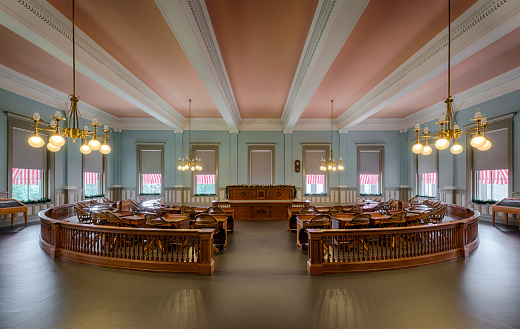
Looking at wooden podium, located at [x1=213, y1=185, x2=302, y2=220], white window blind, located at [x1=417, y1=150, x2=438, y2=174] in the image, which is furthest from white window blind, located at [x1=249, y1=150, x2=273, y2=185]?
white window blind, located at [x1=417, y1=150, x2=438, y2=174]

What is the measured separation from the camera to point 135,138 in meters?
12.8

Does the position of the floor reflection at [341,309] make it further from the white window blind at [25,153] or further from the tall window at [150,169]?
the tall window at [150,169]

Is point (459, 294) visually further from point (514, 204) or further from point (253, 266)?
point (514, 204)

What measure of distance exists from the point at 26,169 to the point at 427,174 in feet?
53.9

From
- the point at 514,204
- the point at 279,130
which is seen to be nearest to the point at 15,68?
the point at 279,130

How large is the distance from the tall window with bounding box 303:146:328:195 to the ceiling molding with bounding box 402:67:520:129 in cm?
498

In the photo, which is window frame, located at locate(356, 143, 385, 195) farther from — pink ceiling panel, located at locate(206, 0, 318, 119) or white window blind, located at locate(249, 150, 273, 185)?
pink ceiling panel, located at locate(206, 0, 318, 119)

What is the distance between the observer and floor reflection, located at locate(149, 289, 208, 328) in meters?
2.73

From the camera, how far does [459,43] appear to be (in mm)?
4590

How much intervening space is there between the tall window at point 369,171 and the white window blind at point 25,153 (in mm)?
13924

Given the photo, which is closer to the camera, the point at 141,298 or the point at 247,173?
the point at 141,298

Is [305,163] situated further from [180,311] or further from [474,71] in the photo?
[180,311]

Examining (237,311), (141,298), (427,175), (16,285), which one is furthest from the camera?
(427,175)

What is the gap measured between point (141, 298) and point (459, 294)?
14.5 ft
